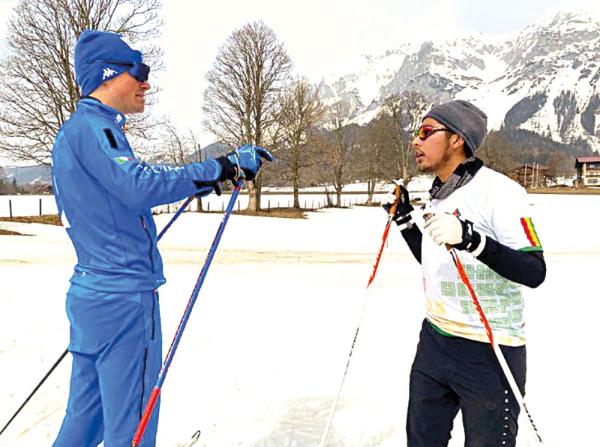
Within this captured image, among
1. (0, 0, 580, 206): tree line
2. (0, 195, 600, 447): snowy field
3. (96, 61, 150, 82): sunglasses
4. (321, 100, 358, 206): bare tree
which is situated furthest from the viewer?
(321, 100, 358, 206): bare tree

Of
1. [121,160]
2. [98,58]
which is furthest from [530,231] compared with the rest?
[98,58]

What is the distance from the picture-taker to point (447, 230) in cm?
200

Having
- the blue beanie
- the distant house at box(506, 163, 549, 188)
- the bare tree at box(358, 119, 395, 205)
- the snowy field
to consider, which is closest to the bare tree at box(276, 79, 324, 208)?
the bare tree at box(358, 119, 395, 205)

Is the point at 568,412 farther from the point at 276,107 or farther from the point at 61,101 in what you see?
the point at 276,107

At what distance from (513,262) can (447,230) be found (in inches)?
14.6

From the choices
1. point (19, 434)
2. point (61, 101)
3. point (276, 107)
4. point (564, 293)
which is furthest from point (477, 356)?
point (276, 107)

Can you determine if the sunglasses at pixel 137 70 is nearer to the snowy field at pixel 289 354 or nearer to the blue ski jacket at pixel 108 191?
the blue ski jacket at pixel 108 191

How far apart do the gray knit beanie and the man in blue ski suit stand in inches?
42.8

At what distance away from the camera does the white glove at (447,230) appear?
2.00 m

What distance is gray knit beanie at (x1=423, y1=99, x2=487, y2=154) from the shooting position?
94.7 inches

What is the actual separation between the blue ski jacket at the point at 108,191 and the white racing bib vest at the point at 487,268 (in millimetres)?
1367

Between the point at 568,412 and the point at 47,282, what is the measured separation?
32.0 feet

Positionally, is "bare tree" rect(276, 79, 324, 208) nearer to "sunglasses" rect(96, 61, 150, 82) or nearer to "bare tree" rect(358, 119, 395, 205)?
"bare tree" rect(358, 119, 395, 205)

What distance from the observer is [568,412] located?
423 cm
